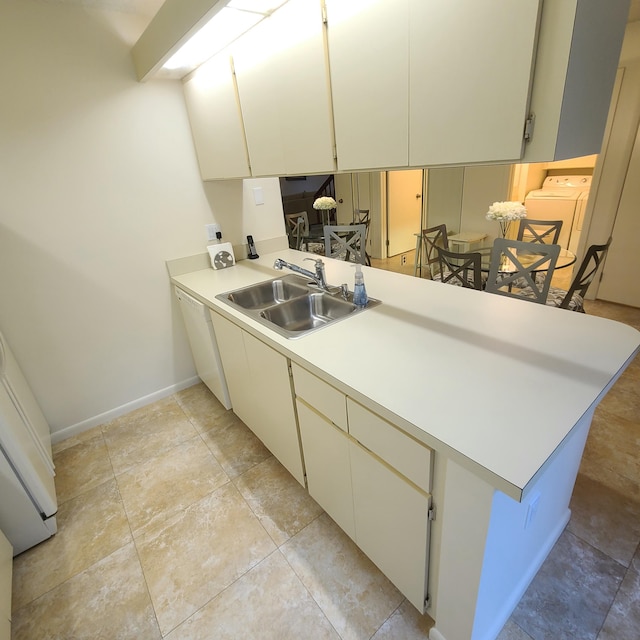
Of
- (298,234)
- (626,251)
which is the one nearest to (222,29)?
(298,234)

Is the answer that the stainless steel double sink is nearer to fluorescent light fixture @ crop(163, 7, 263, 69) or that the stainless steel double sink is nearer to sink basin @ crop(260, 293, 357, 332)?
sink basin @ crop(260, 293, 357, 332)

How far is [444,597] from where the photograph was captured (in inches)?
40.8

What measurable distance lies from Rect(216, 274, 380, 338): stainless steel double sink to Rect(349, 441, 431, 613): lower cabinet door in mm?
687

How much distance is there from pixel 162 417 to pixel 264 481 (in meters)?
1.02

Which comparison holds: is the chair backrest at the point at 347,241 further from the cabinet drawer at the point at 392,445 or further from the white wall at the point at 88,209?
the cabinet drawer at the point at 392,445

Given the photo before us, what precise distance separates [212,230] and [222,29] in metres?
1.25

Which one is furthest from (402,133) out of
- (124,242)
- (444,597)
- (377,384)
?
(124,242)

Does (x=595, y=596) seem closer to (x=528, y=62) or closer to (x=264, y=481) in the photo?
(x=264, y=481)

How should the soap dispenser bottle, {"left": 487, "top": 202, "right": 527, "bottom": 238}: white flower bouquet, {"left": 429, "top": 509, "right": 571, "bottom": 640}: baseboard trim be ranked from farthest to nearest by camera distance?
{"left": 487, "top": 202, "right": 527, "bottom": 238}: white flower bouquet
the soap dispenser bottle
{"left": 429, "top": 509, "right": 571, "bottom": 640}: baseboard trim

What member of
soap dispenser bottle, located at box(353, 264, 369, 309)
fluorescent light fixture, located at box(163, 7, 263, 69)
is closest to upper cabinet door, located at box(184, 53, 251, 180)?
fluorescent light fixture, located at box(163, 7, 263, 69)

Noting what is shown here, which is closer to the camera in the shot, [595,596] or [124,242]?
[595,596]

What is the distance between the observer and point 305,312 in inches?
75.0

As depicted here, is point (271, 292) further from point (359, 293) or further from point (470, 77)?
point (470, 77)

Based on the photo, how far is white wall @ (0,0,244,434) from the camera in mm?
1778
